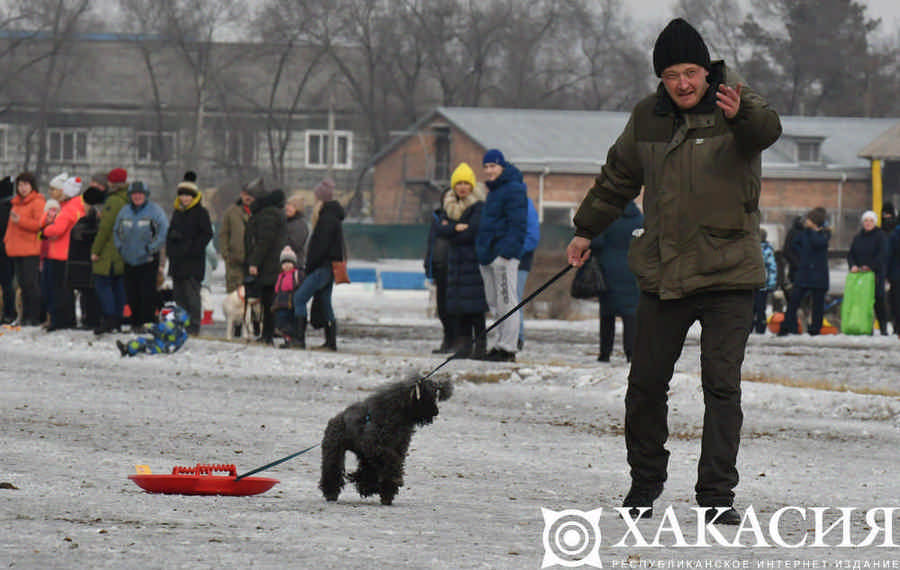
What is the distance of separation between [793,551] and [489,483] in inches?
103

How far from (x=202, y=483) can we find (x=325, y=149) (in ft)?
219

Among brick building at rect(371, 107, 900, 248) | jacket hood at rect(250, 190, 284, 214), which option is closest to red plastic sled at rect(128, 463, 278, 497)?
jacket hood at rect(250, 190, 284, 214)

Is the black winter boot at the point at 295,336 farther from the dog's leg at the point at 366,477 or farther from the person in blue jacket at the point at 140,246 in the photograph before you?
the dog's leg at the point at 366,477

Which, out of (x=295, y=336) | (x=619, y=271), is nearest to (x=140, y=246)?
(x=295, y=336)

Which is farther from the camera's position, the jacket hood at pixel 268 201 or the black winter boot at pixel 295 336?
the jacket hood at pixel 268 201

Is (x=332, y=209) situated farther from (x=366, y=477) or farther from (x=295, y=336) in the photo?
(x=366, y=477)

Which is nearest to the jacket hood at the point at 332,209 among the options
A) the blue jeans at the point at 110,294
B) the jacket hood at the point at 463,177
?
the jacket hood at the point at 463,177

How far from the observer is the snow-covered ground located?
19.4 ft

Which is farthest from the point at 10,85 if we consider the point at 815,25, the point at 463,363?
the point at 463,363

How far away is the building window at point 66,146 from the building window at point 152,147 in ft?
8.00

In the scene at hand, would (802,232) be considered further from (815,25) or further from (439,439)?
(815,25)

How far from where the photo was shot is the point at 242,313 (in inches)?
728

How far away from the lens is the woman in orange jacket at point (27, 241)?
19500 millimetres

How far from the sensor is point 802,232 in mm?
21906
